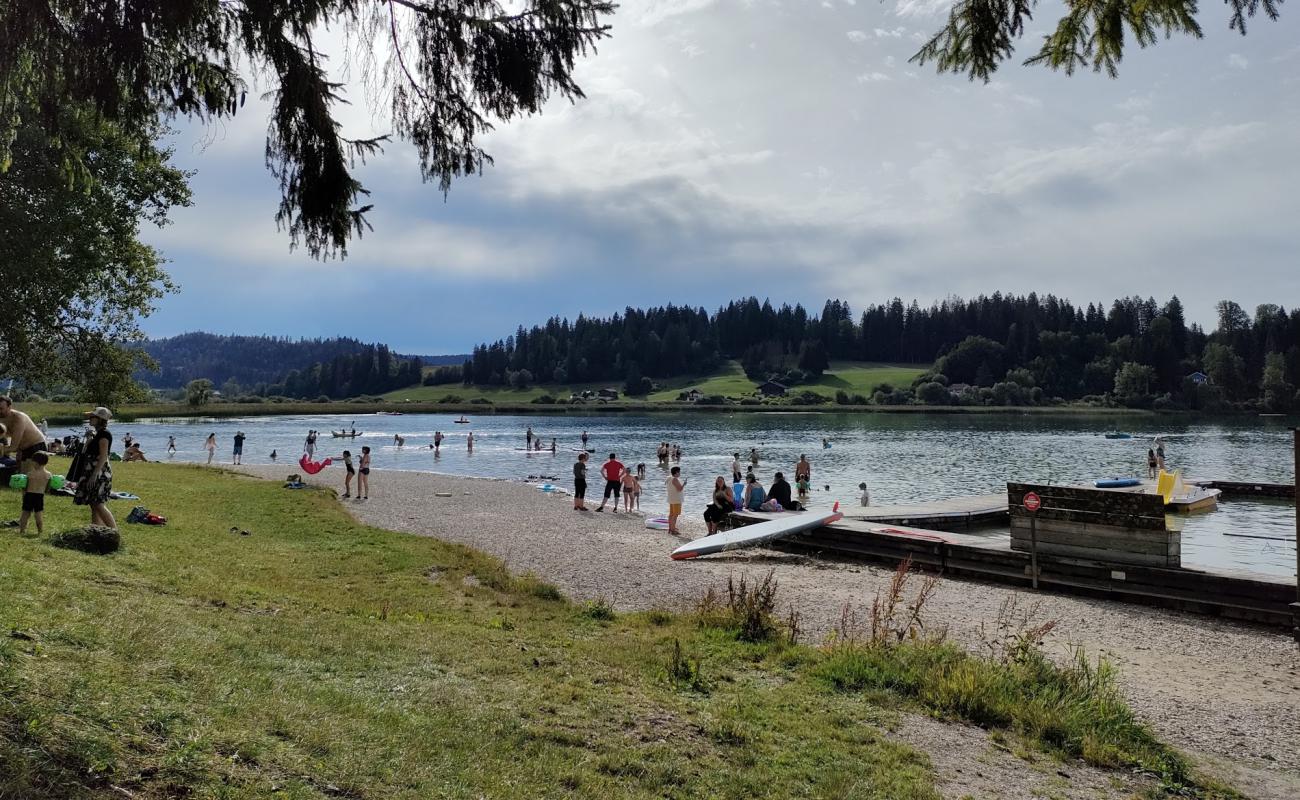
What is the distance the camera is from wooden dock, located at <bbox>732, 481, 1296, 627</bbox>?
11734 mm

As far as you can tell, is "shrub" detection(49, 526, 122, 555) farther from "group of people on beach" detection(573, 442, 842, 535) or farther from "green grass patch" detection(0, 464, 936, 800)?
"group of people on beach" detection(573, 442, 842, 535)

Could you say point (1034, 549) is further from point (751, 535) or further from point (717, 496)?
point (717, 496)

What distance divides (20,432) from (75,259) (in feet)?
49.1

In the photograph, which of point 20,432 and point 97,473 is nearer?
point 97,473

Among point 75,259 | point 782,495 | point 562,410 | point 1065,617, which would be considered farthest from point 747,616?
point 562,410

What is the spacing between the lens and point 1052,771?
18.9 ft

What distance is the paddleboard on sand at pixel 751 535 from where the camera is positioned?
16.5 metres

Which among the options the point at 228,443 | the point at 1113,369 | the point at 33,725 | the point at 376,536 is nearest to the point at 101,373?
the point at 376,536

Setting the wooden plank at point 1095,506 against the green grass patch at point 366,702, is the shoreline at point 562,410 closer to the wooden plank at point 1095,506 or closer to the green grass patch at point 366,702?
the green grass patch at point 366,702

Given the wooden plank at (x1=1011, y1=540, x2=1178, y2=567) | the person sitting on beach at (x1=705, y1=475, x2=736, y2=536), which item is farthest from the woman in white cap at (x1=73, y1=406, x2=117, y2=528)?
the wooden plank at (x1=1011, y1=540, x2=1178, y2=567)

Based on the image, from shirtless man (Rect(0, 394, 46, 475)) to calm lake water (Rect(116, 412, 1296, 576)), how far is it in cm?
2195

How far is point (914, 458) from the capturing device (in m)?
59.0

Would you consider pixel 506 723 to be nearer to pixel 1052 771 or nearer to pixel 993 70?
pixel 1052 771

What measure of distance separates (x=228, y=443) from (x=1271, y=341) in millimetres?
199209
